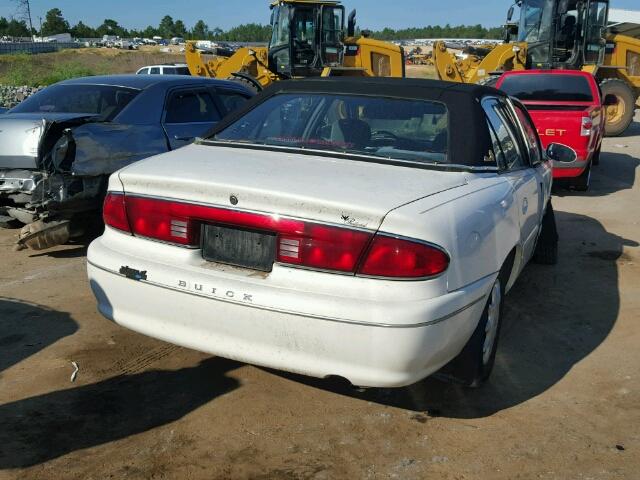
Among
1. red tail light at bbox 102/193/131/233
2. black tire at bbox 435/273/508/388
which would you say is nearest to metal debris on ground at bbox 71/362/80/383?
red tail light at bbox 102/193/131/233

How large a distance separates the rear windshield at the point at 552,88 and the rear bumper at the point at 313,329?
8.13m

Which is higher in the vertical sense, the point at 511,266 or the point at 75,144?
the point at 75,144

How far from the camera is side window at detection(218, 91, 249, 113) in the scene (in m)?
7.37

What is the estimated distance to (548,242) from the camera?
19.3 ft

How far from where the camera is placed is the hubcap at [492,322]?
3504 mm

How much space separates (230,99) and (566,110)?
4958 mm

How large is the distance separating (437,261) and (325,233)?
0.48m

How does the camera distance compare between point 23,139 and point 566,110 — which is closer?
point 23,139

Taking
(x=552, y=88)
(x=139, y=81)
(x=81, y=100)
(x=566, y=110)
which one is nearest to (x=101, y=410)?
(x=81, y=100)

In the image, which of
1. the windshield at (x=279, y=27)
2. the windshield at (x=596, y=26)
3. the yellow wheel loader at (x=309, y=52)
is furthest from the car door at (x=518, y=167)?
the windshield at (x=596, y=26)

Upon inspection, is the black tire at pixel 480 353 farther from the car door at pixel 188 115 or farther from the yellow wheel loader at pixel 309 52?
the yellow wheel loader at pixel 309 52

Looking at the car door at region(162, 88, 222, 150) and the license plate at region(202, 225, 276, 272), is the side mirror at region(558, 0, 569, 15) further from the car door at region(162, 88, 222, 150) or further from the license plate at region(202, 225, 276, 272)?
the license plate at region(202, 225, 276, 272)

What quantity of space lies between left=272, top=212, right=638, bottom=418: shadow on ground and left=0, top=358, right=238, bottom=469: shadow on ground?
1.68 ft

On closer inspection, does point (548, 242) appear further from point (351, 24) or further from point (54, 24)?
point (54, 24)
